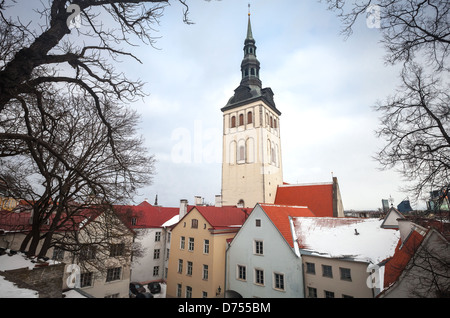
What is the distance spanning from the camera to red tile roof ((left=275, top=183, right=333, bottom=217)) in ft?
94.1

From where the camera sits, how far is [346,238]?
49.8 ft

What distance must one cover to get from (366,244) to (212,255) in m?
11.5

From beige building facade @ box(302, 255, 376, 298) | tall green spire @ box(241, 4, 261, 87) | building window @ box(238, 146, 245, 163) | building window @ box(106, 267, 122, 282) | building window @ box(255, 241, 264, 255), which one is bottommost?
building window @ box(106, 267, 122, 282)

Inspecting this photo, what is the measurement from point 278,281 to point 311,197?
17588 mm

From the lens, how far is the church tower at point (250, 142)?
32250 mm

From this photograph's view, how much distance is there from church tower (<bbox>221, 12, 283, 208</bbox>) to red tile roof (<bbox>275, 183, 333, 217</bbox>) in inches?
66.0

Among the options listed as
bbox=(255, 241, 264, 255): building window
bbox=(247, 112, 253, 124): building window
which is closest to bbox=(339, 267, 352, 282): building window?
bbox=(255, 241, 264, 255): building window

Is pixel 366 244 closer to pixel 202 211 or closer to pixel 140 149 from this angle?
pixel 202 211

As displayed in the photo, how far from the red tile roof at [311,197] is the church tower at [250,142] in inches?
66.0

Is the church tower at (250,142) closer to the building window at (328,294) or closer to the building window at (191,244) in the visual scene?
the building window at (191,244)

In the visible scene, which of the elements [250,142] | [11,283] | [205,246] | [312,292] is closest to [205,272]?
[205,246]

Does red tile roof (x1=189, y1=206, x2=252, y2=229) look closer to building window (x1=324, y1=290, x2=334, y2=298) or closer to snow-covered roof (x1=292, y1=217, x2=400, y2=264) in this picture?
snow-covered roof (x1=292, y1=217, x2=400, y2=264)

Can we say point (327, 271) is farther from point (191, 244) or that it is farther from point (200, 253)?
point (191, 244)
